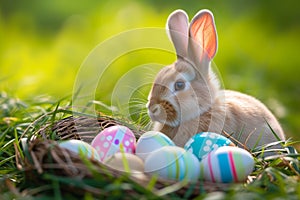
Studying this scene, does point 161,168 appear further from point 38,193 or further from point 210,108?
point 210,108

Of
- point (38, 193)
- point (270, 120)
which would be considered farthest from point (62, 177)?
point (270, 120)

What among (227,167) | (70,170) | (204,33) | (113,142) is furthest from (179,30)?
(70,170)

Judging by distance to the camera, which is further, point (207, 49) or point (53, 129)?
point (207, 49)

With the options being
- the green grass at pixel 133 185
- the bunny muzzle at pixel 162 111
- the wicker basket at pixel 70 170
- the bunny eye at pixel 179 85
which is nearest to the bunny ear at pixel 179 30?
the bunny eye at pixel 179 85

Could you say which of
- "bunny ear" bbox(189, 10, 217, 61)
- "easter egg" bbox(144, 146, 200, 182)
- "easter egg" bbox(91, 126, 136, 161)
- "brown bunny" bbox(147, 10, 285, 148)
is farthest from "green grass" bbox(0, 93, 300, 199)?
"bunny ear" bbox(189, 10, 217, 61)

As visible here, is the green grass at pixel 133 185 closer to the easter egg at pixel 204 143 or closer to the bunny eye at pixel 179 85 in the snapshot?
the easter egg at pixel 204 143
